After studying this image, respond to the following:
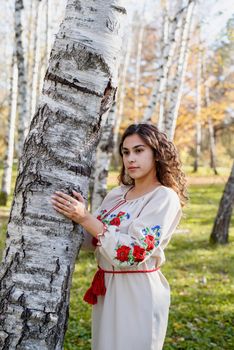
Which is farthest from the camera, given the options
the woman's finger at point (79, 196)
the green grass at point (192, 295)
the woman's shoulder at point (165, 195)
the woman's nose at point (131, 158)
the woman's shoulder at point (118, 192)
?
the green grass at point (192, 295)

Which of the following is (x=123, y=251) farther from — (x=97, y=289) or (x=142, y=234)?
(x=97, y=289)

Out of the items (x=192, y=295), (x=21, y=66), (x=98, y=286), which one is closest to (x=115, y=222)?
(x=98, y=286)

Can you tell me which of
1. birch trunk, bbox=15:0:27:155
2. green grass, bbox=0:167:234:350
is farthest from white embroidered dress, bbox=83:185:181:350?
birch trunk, bbox=15:0:27:155

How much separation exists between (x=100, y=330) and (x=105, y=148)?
5394mm

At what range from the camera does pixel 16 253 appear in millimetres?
2043

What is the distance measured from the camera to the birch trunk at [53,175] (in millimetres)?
2018

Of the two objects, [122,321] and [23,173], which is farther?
[122,321]

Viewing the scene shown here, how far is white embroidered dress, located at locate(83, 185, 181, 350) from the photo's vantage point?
91.6 inches

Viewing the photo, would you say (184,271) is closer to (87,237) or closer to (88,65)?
(87,237)

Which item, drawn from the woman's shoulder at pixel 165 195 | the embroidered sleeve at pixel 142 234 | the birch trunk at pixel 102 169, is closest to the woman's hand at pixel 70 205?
the embroidered sleeve at pixel 142 234

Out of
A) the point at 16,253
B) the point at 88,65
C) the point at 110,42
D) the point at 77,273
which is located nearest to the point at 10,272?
the point at 16,253

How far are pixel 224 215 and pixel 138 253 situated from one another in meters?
7.20

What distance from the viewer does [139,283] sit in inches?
97.2

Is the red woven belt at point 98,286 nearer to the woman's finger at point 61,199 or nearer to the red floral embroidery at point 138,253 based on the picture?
the red floral embroidery at point 138,253
